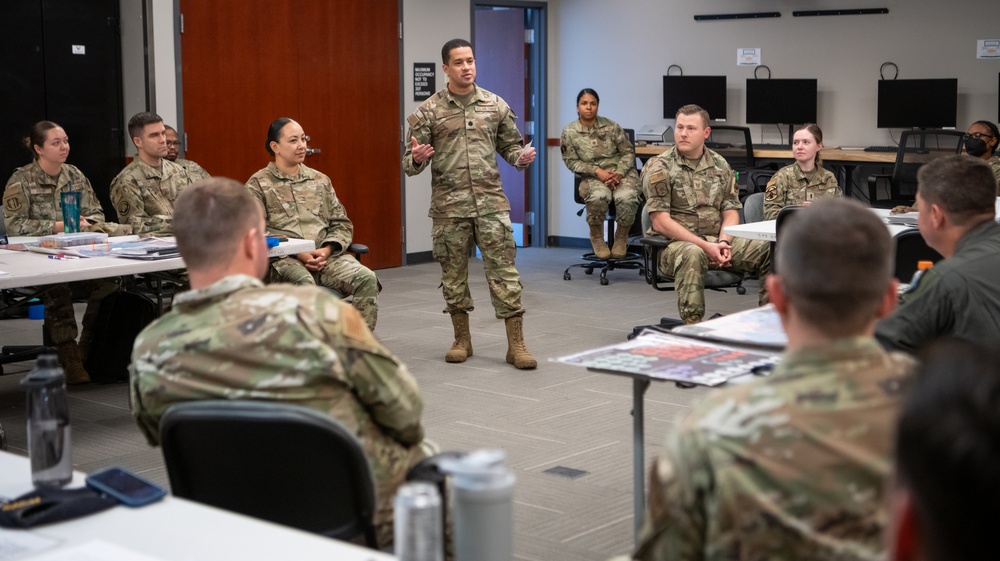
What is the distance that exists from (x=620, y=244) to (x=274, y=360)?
7162 mm

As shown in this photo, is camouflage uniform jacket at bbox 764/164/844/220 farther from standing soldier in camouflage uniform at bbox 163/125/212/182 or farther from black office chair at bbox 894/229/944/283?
standing soldier in camouflage uniform at bbox 163/125/212/182

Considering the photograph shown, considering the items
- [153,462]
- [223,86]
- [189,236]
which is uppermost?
[223,86]

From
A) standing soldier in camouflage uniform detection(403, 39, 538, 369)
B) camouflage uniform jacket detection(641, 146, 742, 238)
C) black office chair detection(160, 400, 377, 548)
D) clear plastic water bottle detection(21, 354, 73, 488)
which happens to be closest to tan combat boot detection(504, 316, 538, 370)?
standing soldier in camouflage uniform detection(403, 39, 538, 369)

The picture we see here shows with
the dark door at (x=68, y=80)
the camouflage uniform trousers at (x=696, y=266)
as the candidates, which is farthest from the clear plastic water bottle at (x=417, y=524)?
the dark door at (x=68, y=80)

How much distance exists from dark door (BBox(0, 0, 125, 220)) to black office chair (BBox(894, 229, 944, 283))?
562cm

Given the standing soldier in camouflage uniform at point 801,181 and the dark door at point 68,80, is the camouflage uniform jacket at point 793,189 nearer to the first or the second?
the standing soldier in camouflage uniform at point 801,181

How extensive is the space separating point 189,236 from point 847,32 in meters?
8.46

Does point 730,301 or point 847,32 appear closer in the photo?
point 730,301

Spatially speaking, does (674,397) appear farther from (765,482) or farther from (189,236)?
(765,482)

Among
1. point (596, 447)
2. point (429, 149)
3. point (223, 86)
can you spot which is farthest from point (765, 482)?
point (223, 86)

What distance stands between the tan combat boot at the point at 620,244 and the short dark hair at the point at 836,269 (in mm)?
7370

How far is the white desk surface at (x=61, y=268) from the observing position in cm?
414

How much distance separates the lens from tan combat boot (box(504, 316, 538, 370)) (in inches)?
225

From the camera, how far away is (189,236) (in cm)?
230
